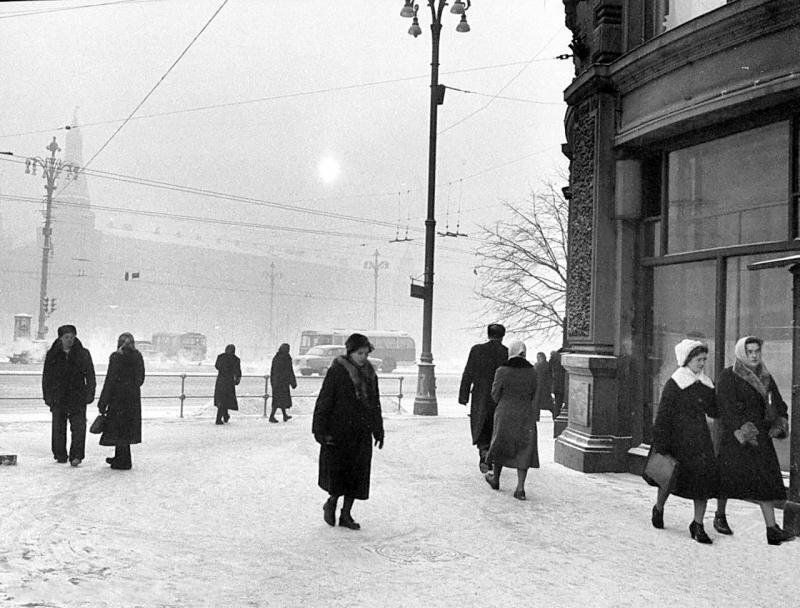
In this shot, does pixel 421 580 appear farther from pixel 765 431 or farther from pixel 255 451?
pixel 255 451

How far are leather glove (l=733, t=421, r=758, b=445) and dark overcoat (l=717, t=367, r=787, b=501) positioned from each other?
0.14ft

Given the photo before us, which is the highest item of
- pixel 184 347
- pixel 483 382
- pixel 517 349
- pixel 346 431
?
pixel 517 349

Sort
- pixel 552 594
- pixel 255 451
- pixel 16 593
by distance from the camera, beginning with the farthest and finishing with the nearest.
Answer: pixel 255 451 < pixel 552 594 < pixel 16 593

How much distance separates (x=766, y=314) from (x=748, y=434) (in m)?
2.96

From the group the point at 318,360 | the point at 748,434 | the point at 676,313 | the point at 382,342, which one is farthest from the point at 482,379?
the point at 382,342

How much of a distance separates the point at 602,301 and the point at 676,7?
3895 millimetres

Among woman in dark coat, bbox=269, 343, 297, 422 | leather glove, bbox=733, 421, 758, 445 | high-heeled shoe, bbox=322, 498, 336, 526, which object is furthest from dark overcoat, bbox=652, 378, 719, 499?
woman in dark coat, bbox=269, 343, 297, 422

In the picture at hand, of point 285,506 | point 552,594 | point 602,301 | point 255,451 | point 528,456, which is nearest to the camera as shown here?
point 552,594

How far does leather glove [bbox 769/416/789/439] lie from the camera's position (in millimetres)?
6699

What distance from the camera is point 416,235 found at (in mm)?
100938

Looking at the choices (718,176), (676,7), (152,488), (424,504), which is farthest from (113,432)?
(676,7)

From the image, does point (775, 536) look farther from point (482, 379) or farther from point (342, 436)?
point (482, 379)

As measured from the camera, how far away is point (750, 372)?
6.82 m

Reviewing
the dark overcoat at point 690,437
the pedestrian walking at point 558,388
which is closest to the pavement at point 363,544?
the dark overcoat at point 690,437
